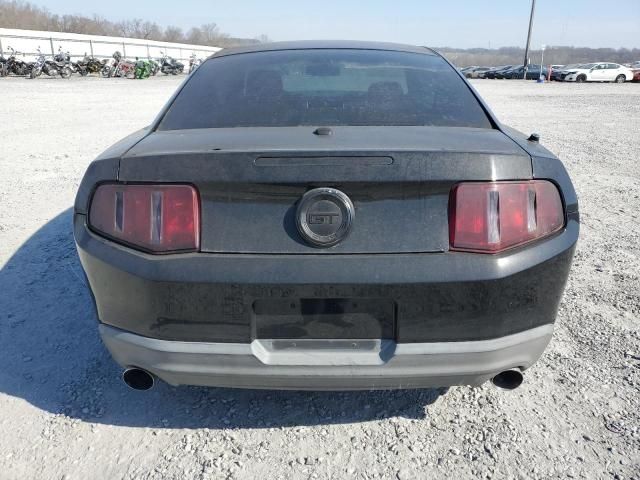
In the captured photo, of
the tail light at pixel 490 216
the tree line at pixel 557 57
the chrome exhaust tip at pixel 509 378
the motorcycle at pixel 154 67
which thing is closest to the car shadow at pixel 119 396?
the chrome exhaust tip at pixel 509 378

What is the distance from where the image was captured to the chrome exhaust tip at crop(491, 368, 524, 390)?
1.95 m

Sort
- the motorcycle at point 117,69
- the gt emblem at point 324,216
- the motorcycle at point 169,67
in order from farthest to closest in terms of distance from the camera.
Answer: the motorcycle at point 169,67
the motorcycle at point 117,69
the gt emblem at point 324,216

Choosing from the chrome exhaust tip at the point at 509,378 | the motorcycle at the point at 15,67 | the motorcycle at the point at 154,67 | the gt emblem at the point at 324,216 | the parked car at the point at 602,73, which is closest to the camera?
the gt emblem at the point at 324,216

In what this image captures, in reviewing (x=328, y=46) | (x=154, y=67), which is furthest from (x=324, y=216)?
(x=154, y=67)

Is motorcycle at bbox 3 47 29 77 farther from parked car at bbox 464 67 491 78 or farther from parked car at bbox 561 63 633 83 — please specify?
parked car at bbox 464 67 491 78

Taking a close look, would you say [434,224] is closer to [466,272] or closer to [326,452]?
[466,272]

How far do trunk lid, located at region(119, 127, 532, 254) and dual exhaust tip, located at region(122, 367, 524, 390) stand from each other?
0.61 m

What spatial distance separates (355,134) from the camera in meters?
1.97

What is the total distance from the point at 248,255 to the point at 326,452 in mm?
929

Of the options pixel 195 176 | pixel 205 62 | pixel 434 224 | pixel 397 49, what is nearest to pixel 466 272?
pixel 434 224

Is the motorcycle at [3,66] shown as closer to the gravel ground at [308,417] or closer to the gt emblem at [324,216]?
the gravel ground at [308,417]

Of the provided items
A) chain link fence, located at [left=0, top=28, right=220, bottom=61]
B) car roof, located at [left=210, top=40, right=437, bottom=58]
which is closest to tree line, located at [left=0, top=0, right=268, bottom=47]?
chain link fence, located at [left=0, top=28, right=220, bottom=61]

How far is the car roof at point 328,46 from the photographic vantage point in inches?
121

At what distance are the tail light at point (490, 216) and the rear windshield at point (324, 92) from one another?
1.88 ft
